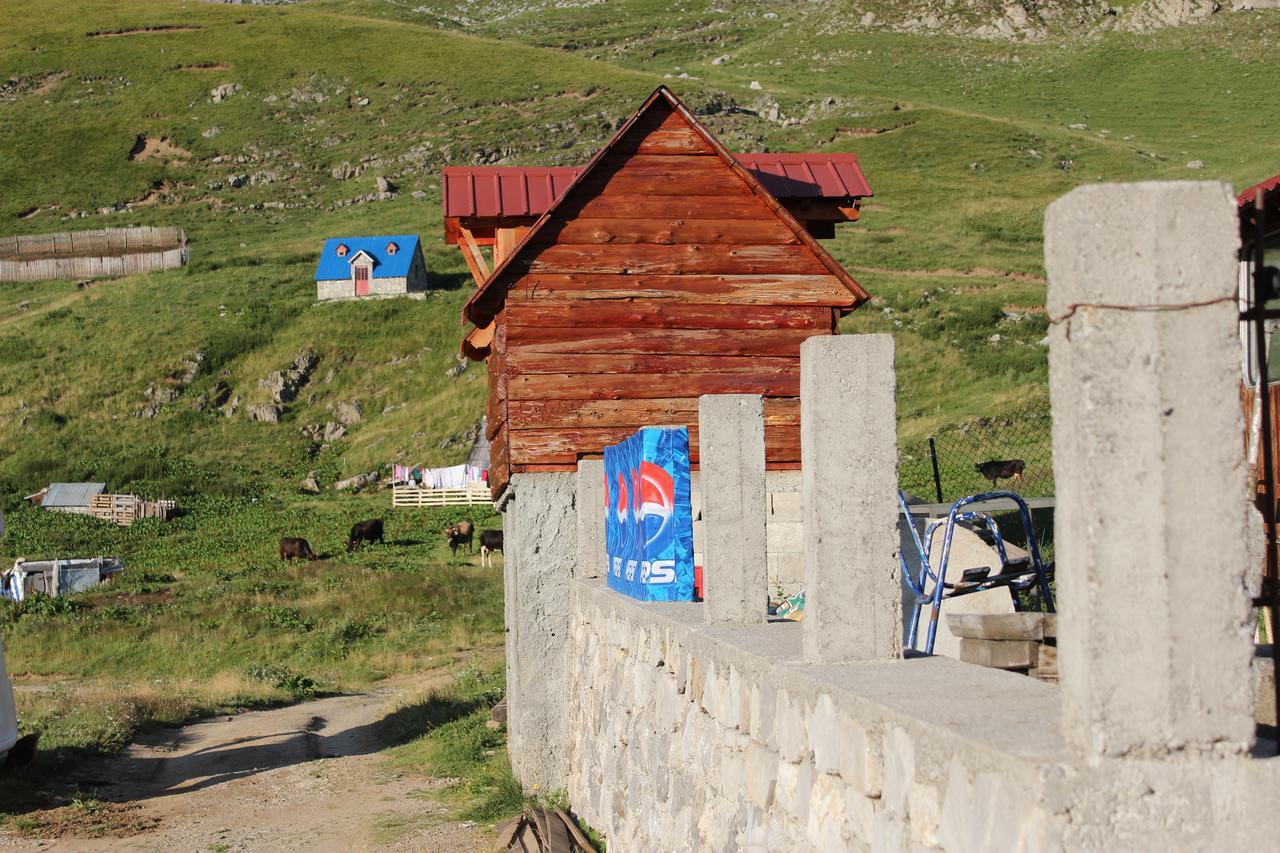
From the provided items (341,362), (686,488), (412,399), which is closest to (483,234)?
(686,488)

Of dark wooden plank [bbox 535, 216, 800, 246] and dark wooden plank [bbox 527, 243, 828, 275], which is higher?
dark wooden plank [bbox 535, 216, 800, 246]

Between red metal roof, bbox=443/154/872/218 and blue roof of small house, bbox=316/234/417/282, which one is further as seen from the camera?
blue roof of small house, bbox=316/234/417/282

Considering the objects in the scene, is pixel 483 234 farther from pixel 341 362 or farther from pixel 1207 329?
pixel 341 362

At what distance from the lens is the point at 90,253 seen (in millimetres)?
83812

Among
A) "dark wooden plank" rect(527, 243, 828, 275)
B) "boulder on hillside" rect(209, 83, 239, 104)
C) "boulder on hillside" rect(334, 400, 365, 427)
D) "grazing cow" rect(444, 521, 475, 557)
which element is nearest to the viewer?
"dark wooden plank" rect(527, 243, 828, 275)

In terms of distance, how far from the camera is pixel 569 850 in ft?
31.7

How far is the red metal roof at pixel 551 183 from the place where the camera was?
1550cm

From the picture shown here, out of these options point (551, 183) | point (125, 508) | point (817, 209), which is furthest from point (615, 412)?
point (125, 508)

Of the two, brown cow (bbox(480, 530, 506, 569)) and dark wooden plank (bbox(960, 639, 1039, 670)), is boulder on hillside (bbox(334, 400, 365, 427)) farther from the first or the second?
dark wooden plank (bbox(960, 639, 1039, 670))

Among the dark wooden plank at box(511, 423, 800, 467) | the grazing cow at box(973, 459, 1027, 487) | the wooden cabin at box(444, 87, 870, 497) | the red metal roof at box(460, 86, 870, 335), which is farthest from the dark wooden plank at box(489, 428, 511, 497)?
the grazing cow at box(973, 459, 1027, 487)

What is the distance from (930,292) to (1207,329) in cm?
5180

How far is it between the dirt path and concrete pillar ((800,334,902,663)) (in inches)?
290

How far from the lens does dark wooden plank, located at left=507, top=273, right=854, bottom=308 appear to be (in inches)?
539

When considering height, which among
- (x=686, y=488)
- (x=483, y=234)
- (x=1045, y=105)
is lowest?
(x=686, y=488)
